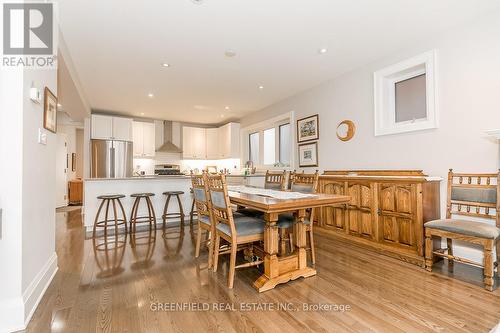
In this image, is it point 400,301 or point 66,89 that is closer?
point 400,301

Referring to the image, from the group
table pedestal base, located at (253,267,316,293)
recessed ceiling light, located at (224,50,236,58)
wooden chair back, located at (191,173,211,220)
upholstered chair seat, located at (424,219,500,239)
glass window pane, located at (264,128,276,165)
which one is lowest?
table pedestal base, located at (253,267,316,293)

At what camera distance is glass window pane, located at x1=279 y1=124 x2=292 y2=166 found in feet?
17.3

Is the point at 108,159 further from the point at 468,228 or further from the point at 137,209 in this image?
the point at 468,228

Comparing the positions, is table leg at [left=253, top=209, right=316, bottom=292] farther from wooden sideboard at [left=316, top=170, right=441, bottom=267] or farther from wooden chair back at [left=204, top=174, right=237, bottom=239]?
Result: wooden sideboard at [left=316, top=170, right=441, bottom=267]

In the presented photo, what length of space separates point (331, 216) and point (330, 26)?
8.12ft

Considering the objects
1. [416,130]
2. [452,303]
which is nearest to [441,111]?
[416,130]

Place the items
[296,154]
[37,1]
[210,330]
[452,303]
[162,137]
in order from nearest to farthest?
[210,330], [452,303], [37,1], [296,154], [162,137]

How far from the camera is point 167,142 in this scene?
22.7 ft

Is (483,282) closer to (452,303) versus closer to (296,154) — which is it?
(452,303)

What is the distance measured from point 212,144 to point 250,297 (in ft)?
19.2

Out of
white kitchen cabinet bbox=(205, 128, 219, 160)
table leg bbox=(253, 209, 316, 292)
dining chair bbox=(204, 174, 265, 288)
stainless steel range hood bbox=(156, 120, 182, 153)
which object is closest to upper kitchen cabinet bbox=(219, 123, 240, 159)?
white kitchen cabinet bbox=(205, 128, 219, 160)

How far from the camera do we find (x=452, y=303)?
181 cm

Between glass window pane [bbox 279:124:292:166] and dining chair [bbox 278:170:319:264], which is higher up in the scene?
glass window pane [bbox 279:124:292:166]

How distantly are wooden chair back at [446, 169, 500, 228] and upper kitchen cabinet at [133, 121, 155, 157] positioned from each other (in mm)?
6409
